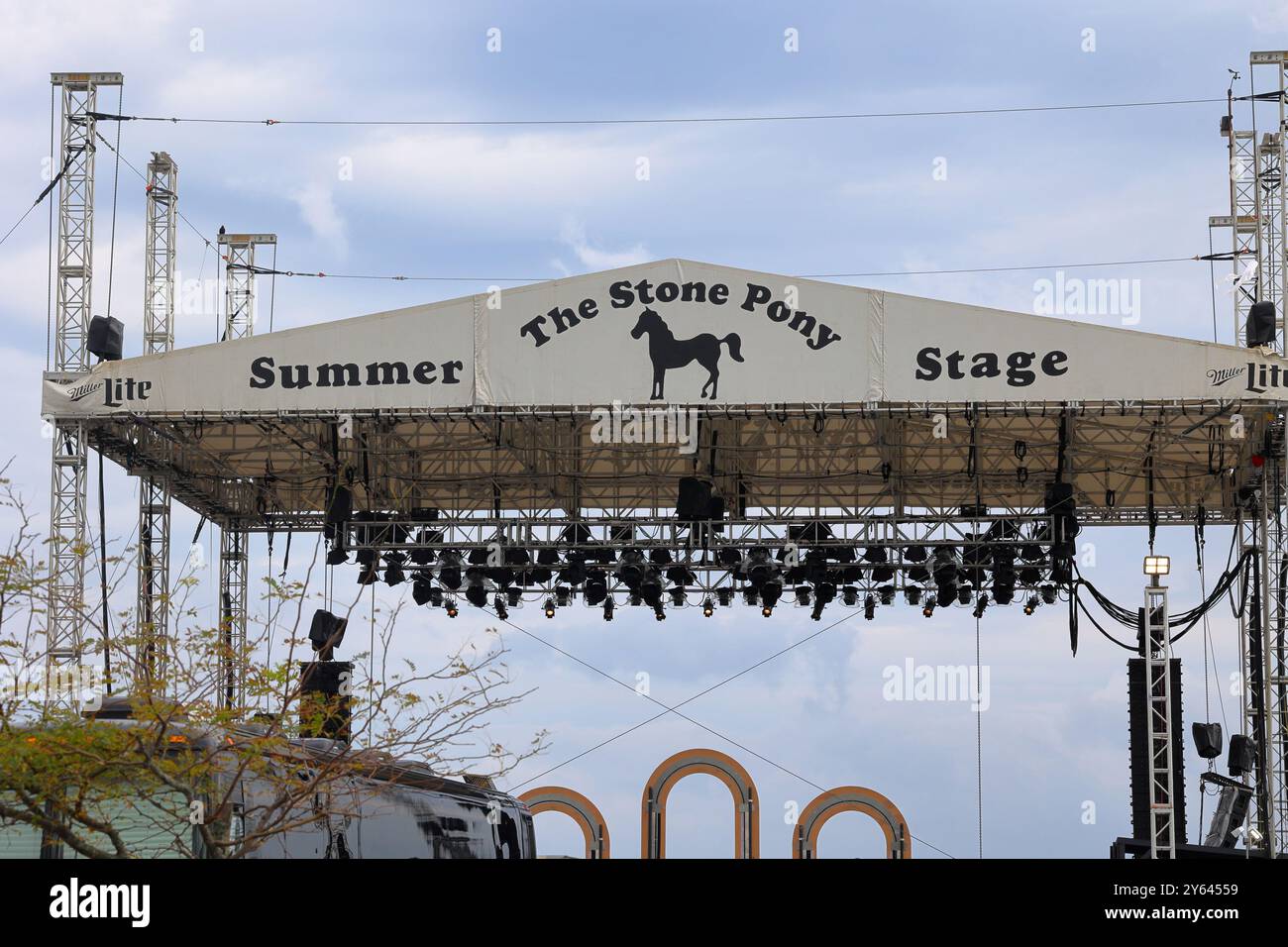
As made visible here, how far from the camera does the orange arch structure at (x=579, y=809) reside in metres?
26.9

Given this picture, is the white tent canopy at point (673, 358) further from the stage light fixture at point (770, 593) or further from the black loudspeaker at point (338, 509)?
the stage light fixture at point (770, 593)

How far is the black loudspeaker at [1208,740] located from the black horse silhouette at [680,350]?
354 inches

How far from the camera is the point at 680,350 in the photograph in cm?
2248

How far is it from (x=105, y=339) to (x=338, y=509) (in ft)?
14.0

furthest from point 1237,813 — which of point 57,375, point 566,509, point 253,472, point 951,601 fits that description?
point 57,375

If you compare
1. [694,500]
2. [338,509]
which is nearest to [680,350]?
[694,500]

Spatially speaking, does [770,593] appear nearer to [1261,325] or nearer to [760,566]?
[760,566]

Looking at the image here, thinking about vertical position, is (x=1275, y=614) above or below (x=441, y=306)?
below

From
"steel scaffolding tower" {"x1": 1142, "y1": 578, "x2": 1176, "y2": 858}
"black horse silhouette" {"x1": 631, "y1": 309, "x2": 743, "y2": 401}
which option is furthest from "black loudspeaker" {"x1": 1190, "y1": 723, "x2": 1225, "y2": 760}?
"black horse silhouette" {"x1": 631, "y1": 309, "x2": 743, "y2": 401}

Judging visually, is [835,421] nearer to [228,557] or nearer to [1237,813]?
[1237,813]

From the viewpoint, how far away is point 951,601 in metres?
25.8

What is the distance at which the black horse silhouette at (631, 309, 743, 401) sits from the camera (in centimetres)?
2239
